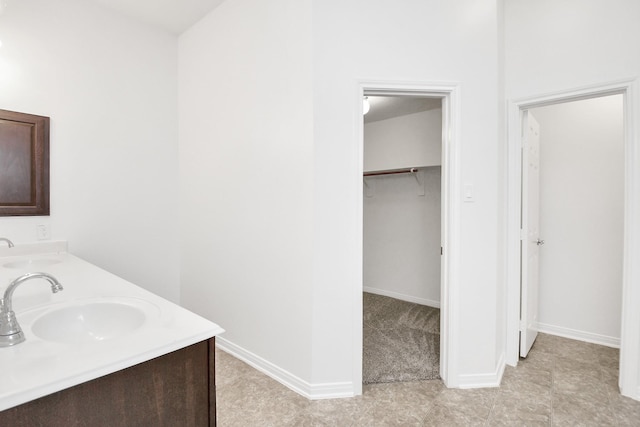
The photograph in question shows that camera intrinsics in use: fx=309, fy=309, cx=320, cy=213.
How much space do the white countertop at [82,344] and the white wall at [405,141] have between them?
3.15 meters

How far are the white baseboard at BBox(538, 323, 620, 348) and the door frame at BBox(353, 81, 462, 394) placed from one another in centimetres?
157

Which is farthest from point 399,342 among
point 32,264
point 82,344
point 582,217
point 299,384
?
point 32,264

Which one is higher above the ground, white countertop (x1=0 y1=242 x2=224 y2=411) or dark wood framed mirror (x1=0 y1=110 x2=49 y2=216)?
dark wood framed mirror (x1=0 y1=110 x2=49 y2=216)

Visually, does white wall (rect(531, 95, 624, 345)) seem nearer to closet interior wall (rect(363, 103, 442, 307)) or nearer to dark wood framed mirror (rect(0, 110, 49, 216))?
closet interior wall (rect(363, 103, 442, 307))

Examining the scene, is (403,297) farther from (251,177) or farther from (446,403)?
(251,177)

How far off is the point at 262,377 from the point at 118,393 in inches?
60.7

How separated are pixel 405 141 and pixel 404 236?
119 cm

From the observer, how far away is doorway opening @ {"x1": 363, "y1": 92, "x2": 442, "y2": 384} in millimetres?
3268

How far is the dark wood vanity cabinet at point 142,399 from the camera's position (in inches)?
26.6

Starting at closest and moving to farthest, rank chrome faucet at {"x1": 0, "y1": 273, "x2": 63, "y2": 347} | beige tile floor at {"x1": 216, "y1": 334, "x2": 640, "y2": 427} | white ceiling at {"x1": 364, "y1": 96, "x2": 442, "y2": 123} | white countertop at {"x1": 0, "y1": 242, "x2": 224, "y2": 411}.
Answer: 1. white countertop at {"x1": 0, "y1": 242, "x2": 224, "y2": 411}
2. chrome faucet at {"x1": 0, "y1": 273, "x2": 63, "y2": 347}
3. beige tile floor at {"x1": 216, "y1": 334, "x2": 640, "y2": 427}
4. white ceiling at {"x1": 364, "y1": 96, "x2": 442, "y2": 123}

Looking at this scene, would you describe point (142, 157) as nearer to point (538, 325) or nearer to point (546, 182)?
point (546, 182)

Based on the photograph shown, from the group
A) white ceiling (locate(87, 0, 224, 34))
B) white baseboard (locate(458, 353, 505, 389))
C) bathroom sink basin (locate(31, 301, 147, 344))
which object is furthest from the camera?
white ceiling (locate(87, 0, 224, 34))

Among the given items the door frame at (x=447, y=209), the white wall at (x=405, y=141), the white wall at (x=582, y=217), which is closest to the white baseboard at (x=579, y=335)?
the white wall at (x=582, y=217)

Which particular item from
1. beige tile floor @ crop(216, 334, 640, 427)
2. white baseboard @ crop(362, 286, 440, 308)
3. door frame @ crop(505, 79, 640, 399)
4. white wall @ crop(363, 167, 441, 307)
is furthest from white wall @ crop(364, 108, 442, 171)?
beige tile floor @ crop(216, 334, 640, 427)
